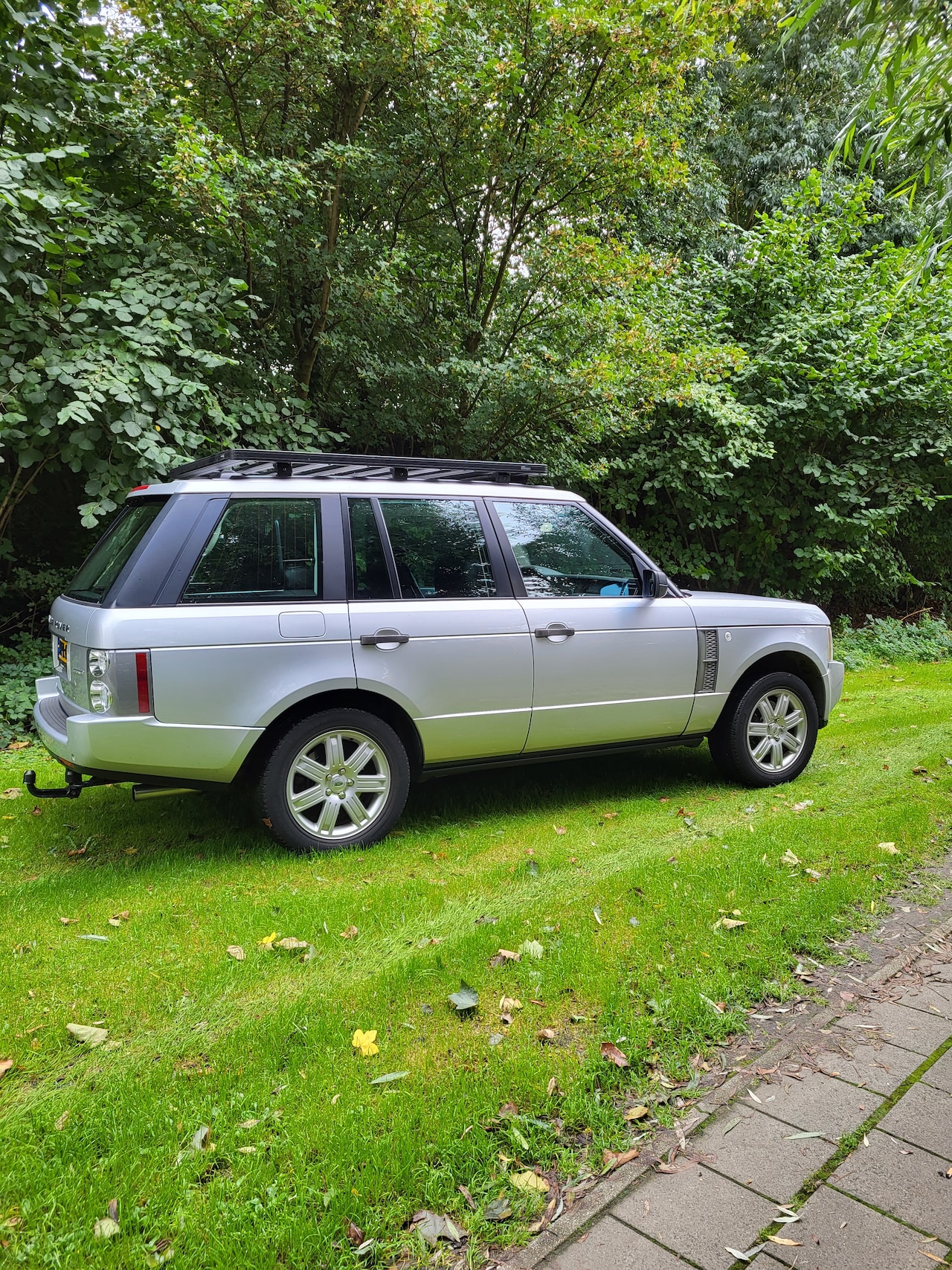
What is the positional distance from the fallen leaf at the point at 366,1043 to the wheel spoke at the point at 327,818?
5.06 ft

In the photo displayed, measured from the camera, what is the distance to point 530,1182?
6.79 ft

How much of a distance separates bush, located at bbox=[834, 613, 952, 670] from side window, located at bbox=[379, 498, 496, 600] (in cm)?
763

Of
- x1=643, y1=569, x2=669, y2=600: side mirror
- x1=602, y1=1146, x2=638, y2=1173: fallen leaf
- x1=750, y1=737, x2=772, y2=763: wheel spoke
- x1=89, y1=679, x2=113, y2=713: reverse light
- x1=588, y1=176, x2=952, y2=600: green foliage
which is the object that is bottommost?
x1=602, y1=1146, x2=638, y2=1173: fallen leaf

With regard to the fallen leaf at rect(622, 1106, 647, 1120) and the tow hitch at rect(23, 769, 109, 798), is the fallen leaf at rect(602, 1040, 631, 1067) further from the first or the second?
the tow hitch at rect(23, 769, 109, 798)

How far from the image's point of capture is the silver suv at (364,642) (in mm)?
3783

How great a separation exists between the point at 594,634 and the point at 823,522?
789 cm

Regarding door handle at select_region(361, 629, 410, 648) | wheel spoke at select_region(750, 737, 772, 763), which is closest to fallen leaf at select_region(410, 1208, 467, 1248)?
door handle at select_region(361, 629, 410, 648)

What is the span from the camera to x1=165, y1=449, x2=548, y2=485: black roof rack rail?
4.29 metres

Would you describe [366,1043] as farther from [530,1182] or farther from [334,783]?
[334,783]

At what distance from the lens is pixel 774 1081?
2506 millimetres

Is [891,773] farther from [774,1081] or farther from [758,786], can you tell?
[774,1081]

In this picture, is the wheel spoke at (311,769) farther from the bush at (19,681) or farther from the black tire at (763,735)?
the bush at (19,681)

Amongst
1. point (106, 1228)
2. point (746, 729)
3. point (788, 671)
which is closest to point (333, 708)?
point (106, 1228)

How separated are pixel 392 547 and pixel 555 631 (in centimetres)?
102
